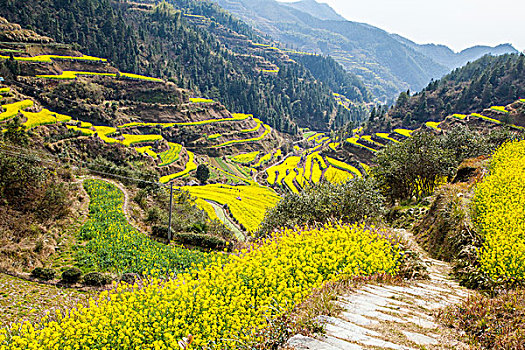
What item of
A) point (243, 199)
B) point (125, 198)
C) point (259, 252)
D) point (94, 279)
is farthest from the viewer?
point (243, 199)

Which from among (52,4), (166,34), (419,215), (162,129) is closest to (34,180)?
(419,215)

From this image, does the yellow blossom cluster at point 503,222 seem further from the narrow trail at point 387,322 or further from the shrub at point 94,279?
the shrub at point 94,279

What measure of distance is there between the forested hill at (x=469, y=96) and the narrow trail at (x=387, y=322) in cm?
11266

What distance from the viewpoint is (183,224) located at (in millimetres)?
27984

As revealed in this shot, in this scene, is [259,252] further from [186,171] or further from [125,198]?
[186,171]

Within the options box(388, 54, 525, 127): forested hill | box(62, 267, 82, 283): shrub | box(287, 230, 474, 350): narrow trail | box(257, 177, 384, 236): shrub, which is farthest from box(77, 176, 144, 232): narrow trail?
box(388, 54, 525, 127): forested hill

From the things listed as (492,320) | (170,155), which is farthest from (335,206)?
(170,155)

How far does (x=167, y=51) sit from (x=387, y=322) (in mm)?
174154

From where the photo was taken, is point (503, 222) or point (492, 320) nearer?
point (492, 320)

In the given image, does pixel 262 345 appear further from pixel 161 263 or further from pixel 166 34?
pixel 166 34

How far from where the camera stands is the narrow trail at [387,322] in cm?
495

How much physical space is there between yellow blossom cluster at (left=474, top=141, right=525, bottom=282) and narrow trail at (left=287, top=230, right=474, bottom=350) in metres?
1.12

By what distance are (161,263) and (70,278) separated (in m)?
4.86

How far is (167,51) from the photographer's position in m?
158
